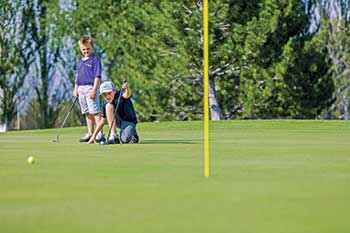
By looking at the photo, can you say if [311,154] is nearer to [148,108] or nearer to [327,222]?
[327,222]

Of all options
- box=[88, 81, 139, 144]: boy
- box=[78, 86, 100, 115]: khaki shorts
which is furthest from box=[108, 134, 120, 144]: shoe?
box=[78, 86, 100, 115]: khaki shorts

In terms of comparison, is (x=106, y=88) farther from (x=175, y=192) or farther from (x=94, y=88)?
(x=175, y=192)

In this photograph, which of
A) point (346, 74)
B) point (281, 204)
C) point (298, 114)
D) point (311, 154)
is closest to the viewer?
point (281, 204)

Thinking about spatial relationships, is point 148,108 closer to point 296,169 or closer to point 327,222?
point 296,169

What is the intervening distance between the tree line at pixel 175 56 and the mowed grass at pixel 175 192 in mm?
20003

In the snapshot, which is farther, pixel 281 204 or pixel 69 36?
pixel 69 36

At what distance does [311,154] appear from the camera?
9.79m

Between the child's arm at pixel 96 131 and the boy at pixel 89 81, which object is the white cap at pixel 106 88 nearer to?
the child's arm at pixel 96 131

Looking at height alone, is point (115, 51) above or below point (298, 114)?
above

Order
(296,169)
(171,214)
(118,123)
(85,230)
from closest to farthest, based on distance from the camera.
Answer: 1. (85,230)
2. (171,214)
3. (296,169)
4. (118,123)

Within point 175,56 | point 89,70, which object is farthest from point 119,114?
point 175,56

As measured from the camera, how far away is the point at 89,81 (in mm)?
13422

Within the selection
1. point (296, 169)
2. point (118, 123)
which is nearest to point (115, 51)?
point (118, 123)

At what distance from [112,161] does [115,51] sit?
24.4 m
